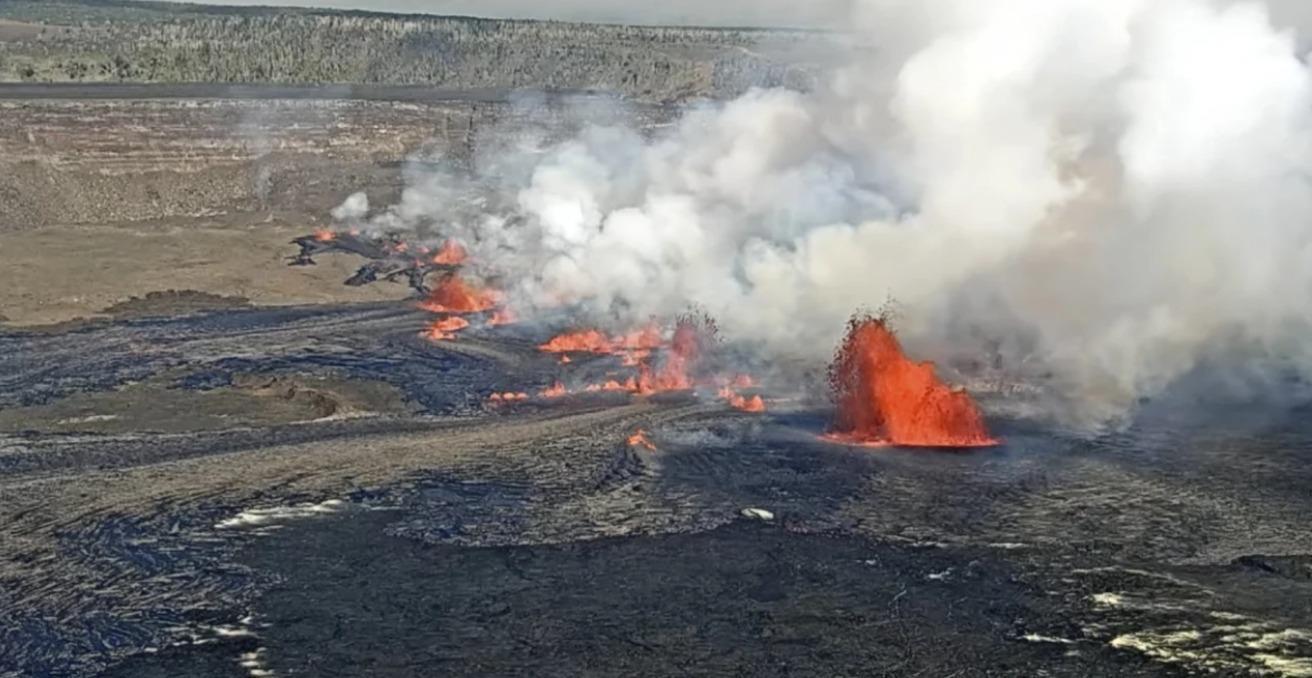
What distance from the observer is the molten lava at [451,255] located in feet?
224

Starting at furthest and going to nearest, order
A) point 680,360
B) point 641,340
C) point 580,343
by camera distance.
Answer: point 641,340 → point 580,343 → point 680,360

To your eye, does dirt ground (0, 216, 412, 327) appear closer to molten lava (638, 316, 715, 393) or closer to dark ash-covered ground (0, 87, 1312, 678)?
dark ash-covered ground (0, 87, 1312, 678)

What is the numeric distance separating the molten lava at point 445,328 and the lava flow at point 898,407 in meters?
18.0

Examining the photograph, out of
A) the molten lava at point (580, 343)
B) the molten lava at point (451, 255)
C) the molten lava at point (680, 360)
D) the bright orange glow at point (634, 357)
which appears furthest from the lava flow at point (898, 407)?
the molten lava at point (451, 255)

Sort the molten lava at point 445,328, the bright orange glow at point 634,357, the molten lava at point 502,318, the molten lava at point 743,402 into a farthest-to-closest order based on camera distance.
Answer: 1. the molten lava at point 502,318
2. the molten lava at point 445,328
3. the bright orange glow at point 634,357
4. the molten lava at point 743,402

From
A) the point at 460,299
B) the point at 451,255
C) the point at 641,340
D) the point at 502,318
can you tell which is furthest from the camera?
the point at 451,255

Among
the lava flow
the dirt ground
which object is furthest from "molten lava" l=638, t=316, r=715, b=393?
the dirt ground

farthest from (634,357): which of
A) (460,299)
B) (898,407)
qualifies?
(460,299)

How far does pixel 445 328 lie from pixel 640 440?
66.7 ft

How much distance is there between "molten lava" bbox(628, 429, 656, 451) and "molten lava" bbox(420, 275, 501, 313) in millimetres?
23292

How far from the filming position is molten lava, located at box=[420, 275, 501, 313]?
5734 cm

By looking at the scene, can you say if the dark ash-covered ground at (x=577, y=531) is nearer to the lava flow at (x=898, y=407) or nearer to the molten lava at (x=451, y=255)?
the lava flow at (x=898, y=407)

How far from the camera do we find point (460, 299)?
58406mm

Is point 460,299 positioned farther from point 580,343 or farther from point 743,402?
point 743,402
